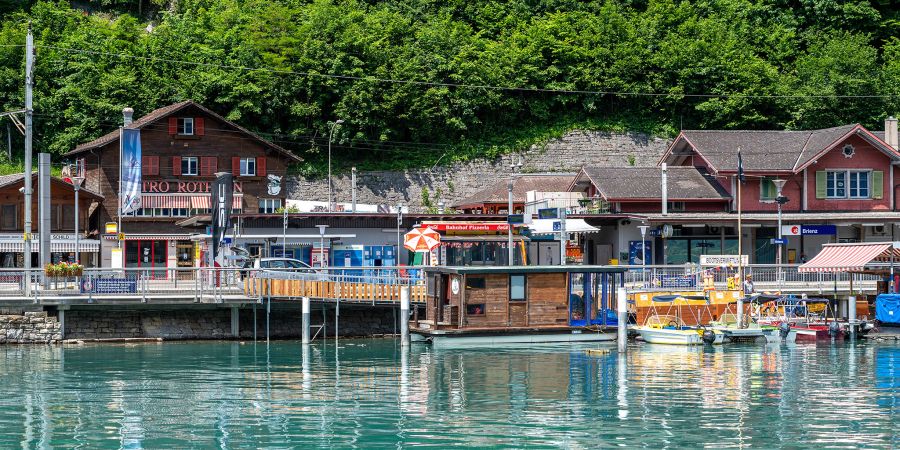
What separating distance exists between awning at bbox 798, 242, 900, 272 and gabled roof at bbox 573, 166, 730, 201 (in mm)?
13619

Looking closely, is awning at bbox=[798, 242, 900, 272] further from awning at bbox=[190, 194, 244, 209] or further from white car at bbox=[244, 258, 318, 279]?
awning at bbox=[190, 194, 244, 209]

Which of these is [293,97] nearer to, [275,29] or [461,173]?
[275,29]

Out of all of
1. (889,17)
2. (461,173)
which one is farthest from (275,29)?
(889,17)

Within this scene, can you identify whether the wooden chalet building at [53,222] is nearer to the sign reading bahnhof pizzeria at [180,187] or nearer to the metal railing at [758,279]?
the sign reading bahnhof pizzeria at [180,187]

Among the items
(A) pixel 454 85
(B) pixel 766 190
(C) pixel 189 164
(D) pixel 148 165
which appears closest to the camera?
(B) pixel 766 190

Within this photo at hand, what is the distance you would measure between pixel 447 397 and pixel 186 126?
43474 mm

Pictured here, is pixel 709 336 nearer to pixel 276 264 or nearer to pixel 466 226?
pixel 466 226

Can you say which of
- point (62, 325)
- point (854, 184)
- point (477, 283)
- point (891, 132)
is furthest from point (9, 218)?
point (891, 132)

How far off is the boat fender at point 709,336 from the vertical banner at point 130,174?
26.1 metres

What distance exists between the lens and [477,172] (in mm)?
82938

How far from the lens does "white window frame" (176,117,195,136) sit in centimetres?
6981

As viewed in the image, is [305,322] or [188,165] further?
[188,165]

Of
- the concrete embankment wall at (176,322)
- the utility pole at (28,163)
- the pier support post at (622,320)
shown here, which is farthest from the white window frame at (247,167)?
the pier support post at (622,320)

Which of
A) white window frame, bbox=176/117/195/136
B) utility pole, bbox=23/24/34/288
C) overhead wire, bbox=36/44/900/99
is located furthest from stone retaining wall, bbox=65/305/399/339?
overhead wire, bbox=36/44/900/99
